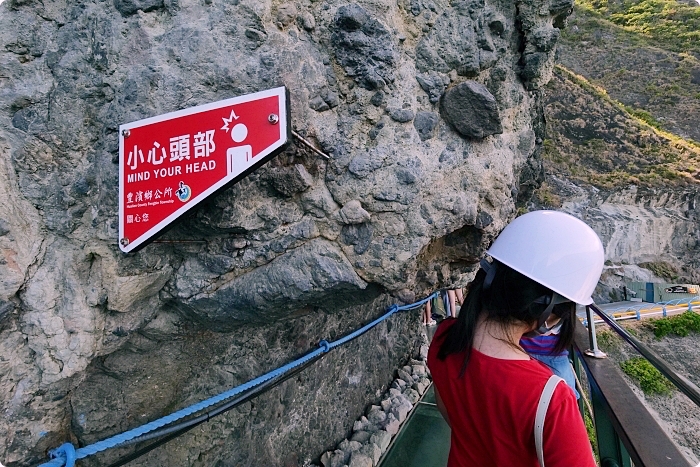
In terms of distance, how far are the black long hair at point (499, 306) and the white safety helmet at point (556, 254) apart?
0.03 metres

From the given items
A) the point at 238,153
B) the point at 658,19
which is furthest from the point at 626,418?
the point at 658,19

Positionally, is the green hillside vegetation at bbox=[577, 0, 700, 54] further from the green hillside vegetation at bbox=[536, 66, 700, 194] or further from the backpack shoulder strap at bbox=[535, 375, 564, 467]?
the backpack shoulder strap at bbox=[535, 375, 564, 467]

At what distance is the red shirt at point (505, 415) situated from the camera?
3.30 feet

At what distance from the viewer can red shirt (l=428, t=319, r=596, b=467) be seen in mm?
1007

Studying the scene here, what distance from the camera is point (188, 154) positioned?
52.0 inches

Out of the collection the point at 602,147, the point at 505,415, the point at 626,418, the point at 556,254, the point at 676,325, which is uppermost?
the point at 602,147

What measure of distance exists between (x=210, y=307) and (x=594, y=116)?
64.3ft

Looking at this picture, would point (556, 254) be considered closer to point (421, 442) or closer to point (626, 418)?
point (626, 418)

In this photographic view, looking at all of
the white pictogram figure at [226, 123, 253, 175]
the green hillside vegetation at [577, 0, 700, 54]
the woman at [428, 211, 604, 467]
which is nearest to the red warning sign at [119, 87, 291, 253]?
the white pictogram figure at [226, 123, 253, 175]

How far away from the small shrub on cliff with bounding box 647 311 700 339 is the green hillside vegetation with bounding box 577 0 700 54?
2050cm

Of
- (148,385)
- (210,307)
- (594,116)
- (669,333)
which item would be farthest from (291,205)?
(594,116)

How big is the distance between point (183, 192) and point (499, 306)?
101cm

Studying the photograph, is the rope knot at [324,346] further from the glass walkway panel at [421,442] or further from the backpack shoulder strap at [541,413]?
the glass walkway panel at [421,442]

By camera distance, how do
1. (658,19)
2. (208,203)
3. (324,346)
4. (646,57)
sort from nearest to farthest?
(208,203)
(324,346)
(646,57)
(658,19)
